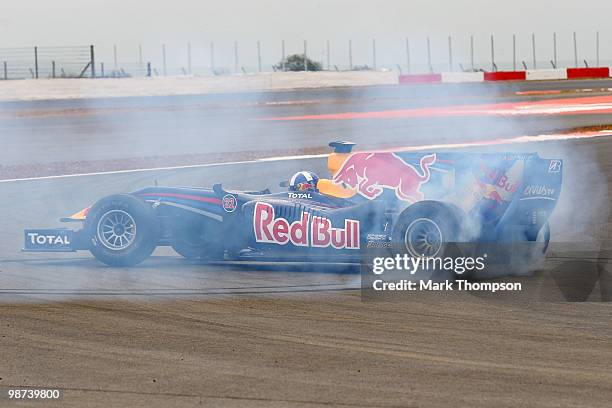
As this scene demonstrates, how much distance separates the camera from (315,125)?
993 inches

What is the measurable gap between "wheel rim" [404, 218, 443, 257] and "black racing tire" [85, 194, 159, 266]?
2300 millimetres

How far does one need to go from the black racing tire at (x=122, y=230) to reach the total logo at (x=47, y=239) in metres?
0.27

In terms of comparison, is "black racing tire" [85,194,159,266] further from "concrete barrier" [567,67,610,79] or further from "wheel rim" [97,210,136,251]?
"concrete barrier" [567,67,610,79]

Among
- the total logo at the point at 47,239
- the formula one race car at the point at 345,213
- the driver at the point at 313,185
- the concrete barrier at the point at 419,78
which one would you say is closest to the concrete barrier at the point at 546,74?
the concrete barrier at the point at 419,78

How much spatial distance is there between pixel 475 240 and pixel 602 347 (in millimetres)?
A: 2481

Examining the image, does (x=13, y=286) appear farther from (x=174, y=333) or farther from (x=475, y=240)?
(x=475, y=240)

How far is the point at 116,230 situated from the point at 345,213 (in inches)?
82.4

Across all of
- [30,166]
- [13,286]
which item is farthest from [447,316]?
[30,166]

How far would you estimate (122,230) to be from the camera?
950cm

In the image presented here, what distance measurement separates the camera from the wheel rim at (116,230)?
9469 mm

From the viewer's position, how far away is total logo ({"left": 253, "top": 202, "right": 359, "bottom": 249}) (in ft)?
29.5

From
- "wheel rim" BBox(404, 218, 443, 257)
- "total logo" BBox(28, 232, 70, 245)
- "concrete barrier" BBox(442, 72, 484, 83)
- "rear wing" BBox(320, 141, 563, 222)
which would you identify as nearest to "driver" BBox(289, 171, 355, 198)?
"rear wing" BBox(320, 141, 563, 222)

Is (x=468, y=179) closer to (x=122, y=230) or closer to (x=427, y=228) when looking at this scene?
(x=427, y=228)

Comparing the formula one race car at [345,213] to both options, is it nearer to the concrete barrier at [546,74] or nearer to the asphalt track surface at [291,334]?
the asphalt track surface at [291,334]
